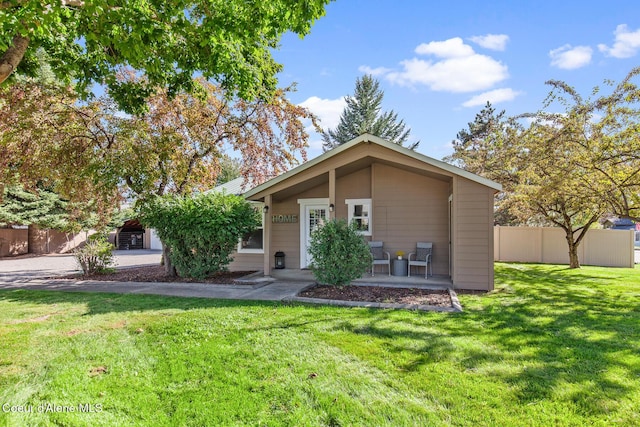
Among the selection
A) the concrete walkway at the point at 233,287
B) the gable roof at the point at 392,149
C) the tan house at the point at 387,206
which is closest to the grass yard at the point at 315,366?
the concrete walkway at the point at 233,287

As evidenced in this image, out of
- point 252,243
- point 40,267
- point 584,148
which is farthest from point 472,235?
point 40,267

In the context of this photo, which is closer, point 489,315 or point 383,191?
point 489,315

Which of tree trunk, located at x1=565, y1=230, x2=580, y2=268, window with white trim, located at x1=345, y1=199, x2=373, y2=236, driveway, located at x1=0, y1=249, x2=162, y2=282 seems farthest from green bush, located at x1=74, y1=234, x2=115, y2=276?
tree trunk, located at x1=565, y1=230, x2=580, y2=268

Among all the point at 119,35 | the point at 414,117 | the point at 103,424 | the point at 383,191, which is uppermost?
the point at 414,117

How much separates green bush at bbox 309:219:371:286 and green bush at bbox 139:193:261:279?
2.88 metres

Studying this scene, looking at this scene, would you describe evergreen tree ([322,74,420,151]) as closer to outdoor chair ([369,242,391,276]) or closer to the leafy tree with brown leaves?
the leafy tree with brown leaves

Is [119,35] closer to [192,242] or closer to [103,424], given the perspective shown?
[103,424]

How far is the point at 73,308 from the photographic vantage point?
6.14 m

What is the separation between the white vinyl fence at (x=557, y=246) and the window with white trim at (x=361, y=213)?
6588 millimetres

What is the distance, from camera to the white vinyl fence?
1417 centimetres

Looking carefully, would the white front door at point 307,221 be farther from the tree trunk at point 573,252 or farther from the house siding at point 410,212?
the tree trunk at point 573,252

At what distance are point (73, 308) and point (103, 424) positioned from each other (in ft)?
15.0

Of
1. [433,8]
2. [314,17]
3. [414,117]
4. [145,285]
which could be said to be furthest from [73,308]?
[414,117]

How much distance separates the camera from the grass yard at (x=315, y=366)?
2.74m
